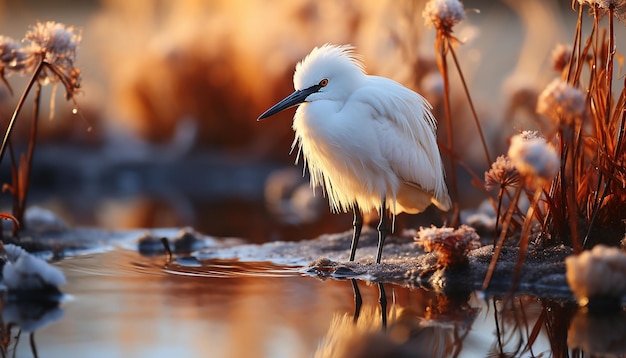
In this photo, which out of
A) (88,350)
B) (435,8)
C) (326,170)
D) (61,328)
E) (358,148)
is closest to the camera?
(88,350)

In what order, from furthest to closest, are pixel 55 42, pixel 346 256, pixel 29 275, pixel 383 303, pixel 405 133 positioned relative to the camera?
pixel 346 256
pixel 405 133
pixel 55 42
pixel 383 303
pixel 29 275

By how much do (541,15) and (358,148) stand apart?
19.5 feet

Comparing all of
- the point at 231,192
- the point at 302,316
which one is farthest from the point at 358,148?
the point at 231,192

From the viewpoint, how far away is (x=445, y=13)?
15.2 ft

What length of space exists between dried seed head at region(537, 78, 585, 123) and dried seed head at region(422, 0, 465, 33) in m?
1.21

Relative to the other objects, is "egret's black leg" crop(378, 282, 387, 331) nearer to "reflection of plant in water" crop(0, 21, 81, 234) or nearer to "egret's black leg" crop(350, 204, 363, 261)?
"egret's black leg" crop(350, 204, 363, 261)

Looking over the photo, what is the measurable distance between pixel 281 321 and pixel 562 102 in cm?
137

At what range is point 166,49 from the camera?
32.9ft

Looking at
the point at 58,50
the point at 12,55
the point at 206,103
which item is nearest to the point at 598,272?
the point at 58,50

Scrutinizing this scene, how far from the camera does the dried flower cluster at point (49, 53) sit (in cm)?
442

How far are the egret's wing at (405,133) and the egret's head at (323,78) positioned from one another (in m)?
0.09

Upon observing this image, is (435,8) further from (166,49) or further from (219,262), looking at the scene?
(166,49)

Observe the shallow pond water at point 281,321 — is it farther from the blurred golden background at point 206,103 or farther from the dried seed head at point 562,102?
the blurred golden background at point 206,103

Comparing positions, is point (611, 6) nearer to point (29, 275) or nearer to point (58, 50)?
point (58, 50)
